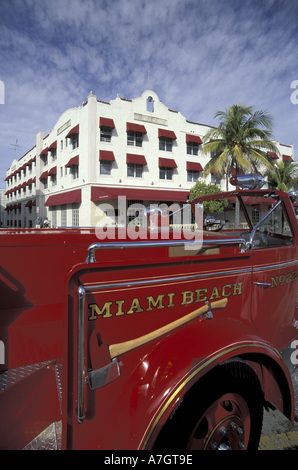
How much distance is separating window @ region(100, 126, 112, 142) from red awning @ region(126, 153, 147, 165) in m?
1.84

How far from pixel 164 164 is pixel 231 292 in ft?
66.7

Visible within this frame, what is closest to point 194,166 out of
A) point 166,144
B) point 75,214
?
point 166,144

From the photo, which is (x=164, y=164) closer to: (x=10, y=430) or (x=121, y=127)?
(x=121, y=127)

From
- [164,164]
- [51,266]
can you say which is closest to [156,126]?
[164,164]

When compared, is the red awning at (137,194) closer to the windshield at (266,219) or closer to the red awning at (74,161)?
the red awning at (74,161)

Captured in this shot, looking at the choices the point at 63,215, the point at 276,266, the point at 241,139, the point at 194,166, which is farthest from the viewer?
the point at 63,215

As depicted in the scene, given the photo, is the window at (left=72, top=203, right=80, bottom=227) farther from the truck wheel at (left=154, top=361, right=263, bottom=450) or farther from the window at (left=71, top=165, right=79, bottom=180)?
the truck wheel at (left=154, top=361, right=263, bottom=450)

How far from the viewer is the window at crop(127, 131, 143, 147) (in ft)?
66.1

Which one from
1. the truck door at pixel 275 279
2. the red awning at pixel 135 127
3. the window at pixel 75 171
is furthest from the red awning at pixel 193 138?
the truck door at pixel 275 279

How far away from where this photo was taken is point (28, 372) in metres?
1.49

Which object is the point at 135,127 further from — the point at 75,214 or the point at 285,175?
the point at 285,175

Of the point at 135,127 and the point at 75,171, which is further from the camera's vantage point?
the point at 75,171

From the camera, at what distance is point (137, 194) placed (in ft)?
64.8

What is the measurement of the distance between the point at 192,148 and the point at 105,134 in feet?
27.2
